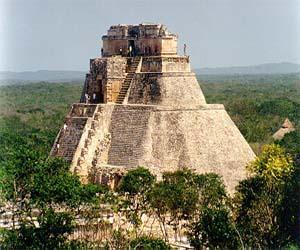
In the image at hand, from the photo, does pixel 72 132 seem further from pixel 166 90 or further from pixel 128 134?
pixel 166 90

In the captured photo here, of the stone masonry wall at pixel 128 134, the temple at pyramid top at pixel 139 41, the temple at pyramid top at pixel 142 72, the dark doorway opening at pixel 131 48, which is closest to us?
the stone masonry wall at pixel 128 134

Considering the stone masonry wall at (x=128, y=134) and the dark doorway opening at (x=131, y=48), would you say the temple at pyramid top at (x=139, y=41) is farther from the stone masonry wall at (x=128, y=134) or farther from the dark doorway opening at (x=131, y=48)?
the stone masonry wall at (x=128, y=134)

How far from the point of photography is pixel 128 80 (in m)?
28.6

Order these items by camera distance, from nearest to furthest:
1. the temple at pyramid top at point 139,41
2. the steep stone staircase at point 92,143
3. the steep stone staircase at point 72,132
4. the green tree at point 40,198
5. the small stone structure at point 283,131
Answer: the green tree at point 40,198 < the steep stone staircase at point 92,143 < the steep stone staircase at point 72,132 < the temple at pyramid top at point 139,41 < the small stone structure at point 283,131

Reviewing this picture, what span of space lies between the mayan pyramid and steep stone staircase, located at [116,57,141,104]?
4 centimetres

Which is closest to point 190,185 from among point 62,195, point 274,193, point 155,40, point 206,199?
point 206,199

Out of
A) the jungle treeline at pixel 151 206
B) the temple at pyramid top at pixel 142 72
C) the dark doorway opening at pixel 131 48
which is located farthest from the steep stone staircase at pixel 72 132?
the jungle treeline at pixel 151 206

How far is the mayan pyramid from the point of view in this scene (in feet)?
85.9

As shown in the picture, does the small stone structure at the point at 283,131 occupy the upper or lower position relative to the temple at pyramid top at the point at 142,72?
lower

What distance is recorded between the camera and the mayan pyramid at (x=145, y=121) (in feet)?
85.9

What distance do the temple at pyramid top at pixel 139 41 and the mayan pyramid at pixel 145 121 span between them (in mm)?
39

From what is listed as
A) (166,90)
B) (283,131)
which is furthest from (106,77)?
(283,131)

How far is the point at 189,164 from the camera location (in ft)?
85.1

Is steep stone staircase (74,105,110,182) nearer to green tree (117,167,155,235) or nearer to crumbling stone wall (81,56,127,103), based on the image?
crumbling stone wall (81,56,127,103)
